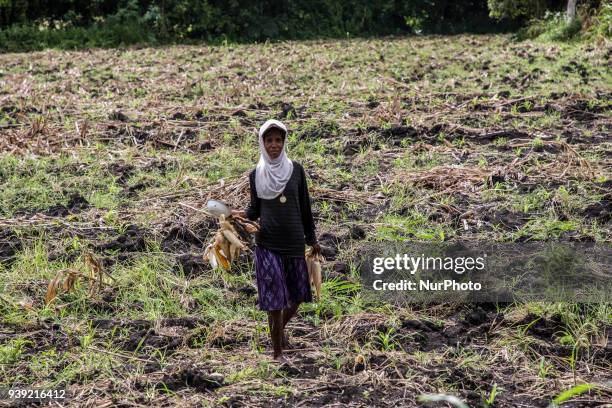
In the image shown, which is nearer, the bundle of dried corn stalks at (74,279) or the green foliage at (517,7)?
the bundle of dried corn stalks at (74,279)

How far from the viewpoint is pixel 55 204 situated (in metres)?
5.74

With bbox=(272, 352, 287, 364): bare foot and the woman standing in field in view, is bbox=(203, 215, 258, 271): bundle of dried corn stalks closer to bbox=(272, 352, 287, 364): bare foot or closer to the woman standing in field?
the woman standing in field

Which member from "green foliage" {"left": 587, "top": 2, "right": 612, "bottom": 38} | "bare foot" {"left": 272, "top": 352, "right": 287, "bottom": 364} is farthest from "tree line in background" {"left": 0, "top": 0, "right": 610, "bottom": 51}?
"bare foot" {"left": 272, "top": 352, "right": 287, "bottom": 364}

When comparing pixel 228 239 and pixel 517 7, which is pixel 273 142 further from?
pixel 517 7

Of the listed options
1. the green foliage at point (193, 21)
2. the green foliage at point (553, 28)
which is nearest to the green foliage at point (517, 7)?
the green foliage at point (553, 28)

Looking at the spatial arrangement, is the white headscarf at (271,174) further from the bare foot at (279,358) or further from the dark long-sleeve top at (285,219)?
the bare foot at (279,358)

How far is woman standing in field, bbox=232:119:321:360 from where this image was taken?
11.5 ft

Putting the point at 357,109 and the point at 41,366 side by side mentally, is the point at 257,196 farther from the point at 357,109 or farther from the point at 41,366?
the point at 357,109

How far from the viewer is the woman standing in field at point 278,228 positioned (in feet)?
11.5

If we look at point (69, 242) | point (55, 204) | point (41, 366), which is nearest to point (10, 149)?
point (55, 204)

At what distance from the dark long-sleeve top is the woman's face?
0.42 ft

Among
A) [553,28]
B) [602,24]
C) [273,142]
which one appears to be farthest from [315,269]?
[553,28]

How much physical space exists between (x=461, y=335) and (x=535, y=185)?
6.76ft

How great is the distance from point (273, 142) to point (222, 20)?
602 inches
